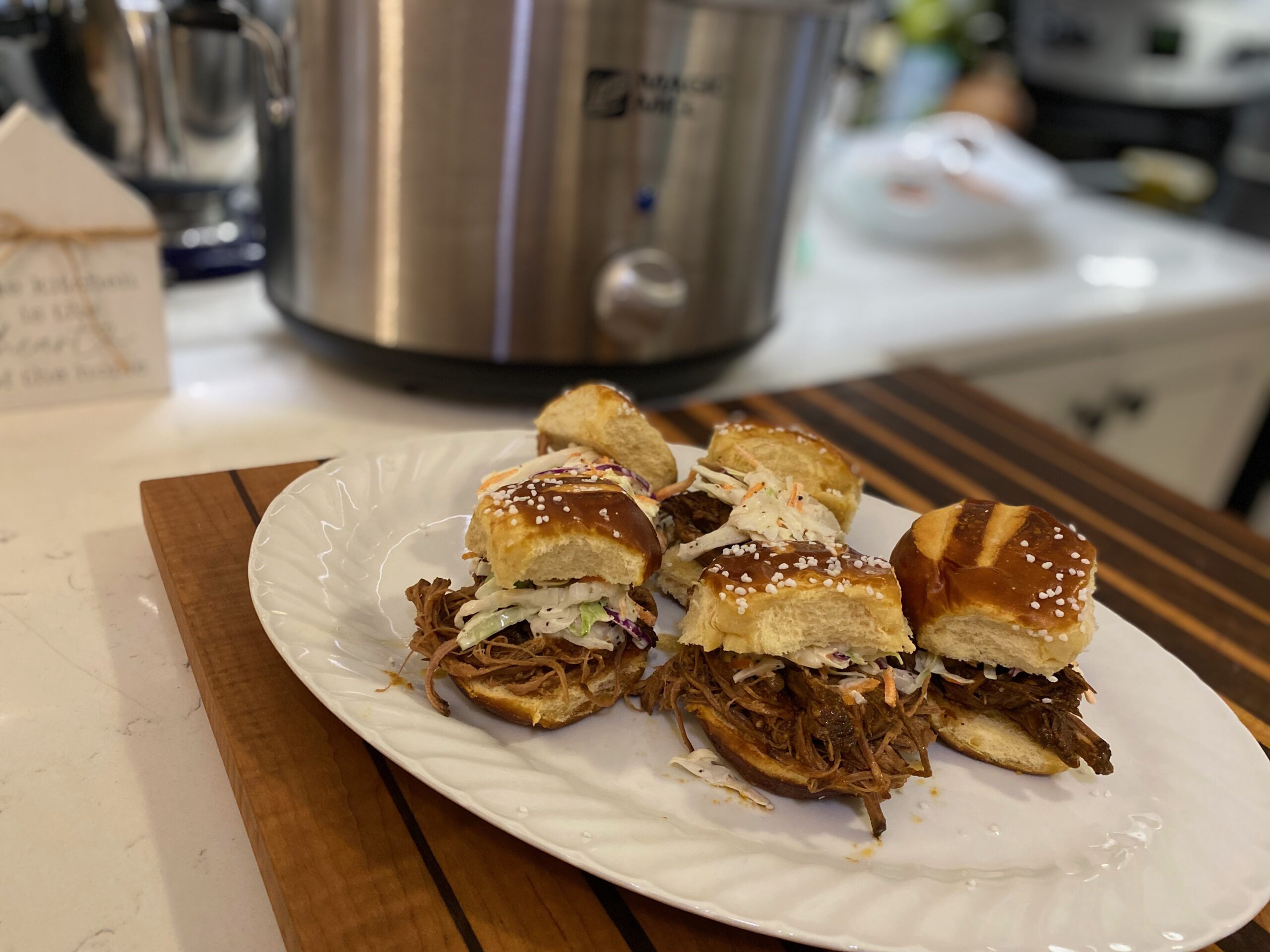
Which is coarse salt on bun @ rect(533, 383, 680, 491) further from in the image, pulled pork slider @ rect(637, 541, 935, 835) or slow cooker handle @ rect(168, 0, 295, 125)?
slow cooker handle @ rect(168, 0, 295, 125)

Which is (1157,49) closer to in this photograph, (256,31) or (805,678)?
(256,31)

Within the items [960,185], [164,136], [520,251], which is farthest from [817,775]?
[960,185]

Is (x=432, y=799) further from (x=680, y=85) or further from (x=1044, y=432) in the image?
(x=1044, y=432)

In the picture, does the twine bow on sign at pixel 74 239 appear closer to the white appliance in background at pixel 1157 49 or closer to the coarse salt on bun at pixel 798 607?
the coarse salt on bun at pixel 798 607

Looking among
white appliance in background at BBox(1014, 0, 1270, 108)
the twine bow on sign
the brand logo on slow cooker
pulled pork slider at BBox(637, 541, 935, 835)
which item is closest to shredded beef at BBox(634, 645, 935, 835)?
pulled pork slider at BBox(637, 541, 935, 835)

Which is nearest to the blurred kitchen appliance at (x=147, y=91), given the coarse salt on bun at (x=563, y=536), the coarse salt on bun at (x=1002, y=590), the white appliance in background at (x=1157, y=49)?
the coarse salt on bun at (x=563, y=536)

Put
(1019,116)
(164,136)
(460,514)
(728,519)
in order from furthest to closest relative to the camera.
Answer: (1019,116) < (164,136) < (460,514) < (728,519)

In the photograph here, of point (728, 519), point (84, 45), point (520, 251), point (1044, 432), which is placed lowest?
point (1044, 432)
